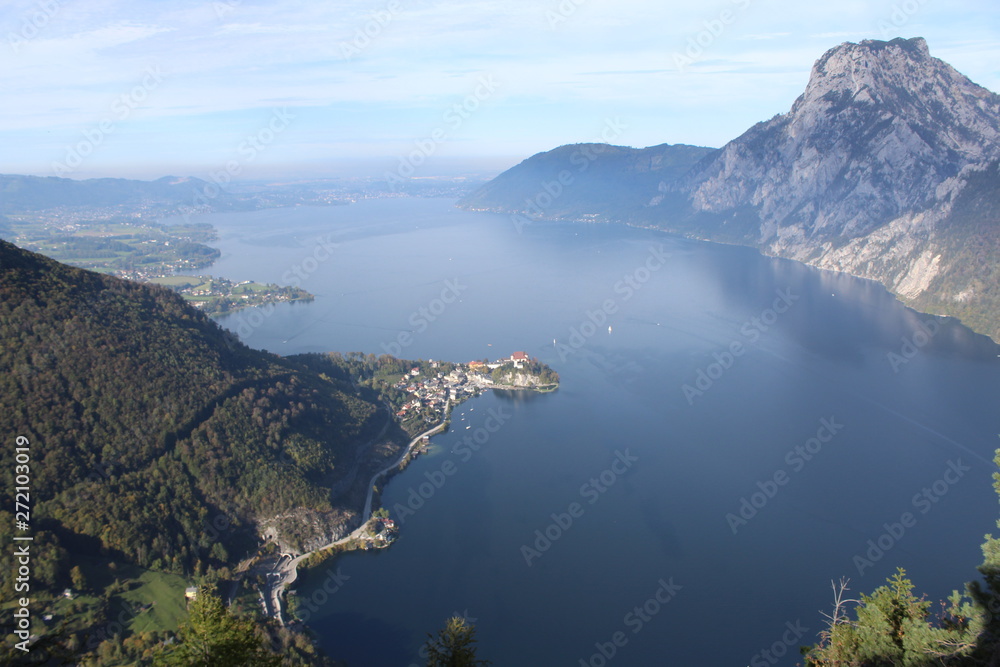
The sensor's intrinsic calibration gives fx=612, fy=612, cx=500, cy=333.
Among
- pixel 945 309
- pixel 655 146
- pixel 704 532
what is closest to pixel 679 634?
pixel 704 532

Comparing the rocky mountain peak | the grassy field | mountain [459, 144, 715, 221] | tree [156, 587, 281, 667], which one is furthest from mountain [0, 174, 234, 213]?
tree [156, 587, 281, 667]

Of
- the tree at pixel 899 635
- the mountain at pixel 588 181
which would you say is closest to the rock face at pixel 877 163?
the mountain at pixel 588 181

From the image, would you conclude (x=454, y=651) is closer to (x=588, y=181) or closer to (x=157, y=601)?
(x=157, y=601)

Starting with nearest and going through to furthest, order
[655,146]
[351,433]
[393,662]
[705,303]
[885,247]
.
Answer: [393,662]
[351,433]
[705,303]
[885,247]
[655,146]

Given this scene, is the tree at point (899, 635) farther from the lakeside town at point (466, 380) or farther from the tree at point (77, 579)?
the lakeside town at point (466, 380)

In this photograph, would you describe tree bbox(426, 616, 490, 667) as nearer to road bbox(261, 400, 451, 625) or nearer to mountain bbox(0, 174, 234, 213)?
road bbox(261, 400, 451, 625)

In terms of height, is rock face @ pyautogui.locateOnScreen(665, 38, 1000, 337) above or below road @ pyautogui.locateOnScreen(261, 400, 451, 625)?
above

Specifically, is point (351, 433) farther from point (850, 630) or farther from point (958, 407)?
point (958, 407)
